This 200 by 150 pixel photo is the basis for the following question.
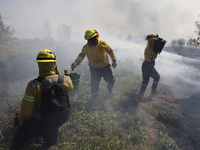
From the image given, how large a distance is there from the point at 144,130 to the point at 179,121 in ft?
4.33

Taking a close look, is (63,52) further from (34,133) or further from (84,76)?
(34,133)

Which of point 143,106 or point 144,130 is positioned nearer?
point 144,130

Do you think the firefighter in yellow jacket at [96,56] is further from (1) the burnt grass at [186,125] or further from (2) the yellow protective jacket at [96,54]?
(1) the burnt grass at [186,125]

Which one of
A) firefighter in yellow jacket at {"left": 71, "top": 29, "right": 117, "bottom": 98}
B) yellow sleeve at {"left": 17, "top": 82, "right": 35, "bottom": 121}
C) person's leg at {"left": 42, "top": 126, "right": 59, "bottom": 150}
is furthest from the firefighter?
yellow sleeve at {"left": 17, "top": 82, "right": 35, "bottom": 121}

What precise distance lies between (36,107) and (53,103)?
0.44 meters

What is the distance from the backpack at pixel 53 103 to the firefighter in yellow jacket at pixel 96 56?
74.5 inches

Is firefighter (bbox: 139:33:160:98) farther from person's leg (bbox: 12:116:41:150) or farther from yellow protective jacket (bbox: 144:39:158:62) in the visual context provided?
person's leg (bbox: 12:116:41:150)

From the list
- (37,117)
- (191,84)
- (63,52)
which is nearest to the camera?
(37,117)

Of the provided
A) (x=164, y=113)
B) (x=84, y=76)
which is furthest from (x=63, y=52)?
(x=164, y=113)

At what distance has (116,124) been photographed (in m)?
3.22

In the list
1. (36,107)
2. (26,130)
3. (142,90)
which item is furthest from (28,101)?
(142,90)

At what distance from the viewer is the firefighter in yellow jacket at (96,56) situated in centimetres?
352

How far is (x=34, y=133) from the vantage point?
2.06 m

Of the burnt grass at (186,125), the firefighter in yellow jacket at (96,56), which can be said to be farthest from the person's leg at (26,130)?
the burnt grass at (186,125)
